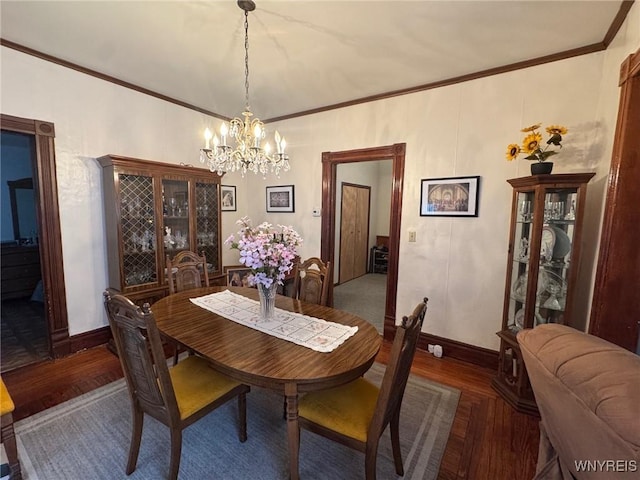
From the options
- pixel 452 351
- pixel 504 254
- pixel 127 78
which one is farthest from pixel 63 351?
pixel 504 254

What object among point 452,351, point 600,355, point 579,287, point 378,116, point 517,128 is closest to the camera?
point 600,355

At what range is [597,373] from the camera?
752 millimetres

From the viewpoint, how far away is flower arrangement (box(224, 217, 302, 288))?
1697 mm

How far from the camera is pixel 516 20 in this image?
1.91 meters

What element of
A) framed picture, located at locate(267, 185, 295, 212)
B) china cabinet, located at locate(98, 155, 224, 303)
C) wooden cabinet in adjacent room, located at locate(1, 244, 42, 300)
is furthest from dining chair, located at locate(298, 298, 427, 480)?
wooden cabinet in adjacent room, located at locate(1, 244, 42, 300)

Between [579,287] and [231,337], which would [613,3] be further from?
[231,337]

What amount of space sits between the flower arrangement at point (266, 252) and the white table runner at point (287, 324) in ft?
0.88

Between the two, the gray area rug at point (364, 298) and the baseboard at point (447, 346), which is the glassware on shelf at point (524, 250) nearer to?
the baseboard at point (447, 346)

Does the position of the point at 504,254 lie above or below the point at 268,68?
below

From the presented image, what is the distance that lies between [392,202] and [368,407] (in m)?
2.22

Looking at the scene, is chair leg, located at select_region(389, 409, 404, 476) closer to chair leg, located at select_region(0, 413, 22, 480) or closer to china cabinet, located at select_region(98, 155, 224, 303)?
chair leg, located at select_region(0, 413, 22, 480)

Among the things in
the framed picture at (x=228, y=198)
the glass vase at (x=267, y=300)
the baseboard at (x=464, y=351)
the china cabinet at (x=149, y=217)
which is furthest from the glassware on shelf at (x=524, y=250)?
the framed picture at (x=228, y=198)

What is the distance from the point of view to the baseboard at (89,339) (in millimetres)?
2791

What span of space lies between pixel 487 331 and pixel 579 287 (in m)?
0.81
